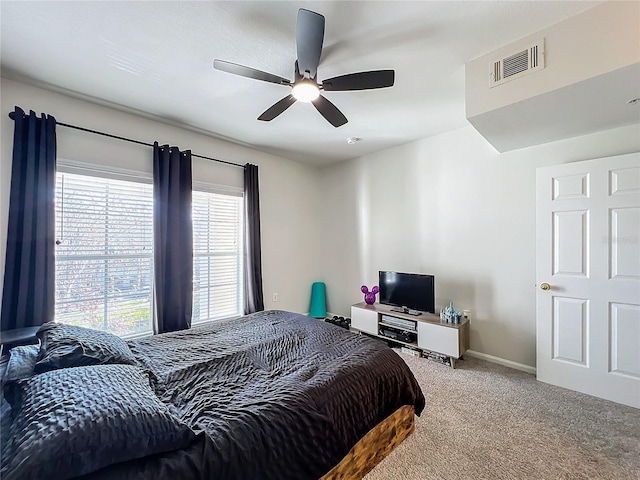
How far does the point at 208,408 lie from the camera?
1.23 meters

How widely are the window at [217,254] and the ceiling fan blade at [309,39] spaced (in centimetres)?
221

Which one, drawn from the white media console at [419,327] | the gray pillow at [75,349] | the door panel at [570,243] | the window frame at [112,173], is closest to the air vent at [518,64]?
the door panel at [570,243]

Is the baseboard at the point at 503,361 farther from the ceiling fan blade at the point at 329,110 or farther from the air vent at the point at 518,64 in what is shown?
the ceiling fan blade at the point at 329,110

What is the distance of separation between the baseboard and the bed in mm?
1756

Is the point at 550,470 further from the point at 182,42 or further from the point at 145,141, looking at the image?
the point at 145,141

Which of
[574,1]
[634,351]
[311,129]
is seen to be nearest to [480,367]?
[634,351]

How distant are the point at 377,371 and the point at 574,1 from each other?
7.95ft

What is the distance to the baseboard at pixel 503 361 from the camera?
9.39 ft

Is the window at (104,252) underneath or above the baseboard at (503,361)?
above

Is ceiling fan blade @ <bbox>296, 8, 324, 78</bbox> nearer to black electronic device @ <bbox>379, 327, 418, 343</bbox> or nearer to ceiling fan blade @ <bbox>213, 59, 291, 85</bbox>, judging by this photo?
ceiling fan blade @ <bbox>213, 59, 291, 85</bbox>

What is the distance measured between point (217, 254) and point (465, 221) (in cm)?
316

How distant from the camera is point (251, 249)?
3816 millimetres

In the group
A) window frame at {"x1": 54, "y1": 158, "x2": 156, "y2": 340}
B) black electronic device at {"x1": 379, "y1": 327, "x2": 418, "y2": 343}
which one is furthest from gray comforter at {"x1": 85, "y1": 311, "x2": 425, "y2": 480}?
black electronic device at {"x1": 379, "y1": 327, "x2": 418, "y2": 343}

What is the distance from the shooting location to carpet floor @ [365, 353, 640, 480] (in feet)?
5.40
